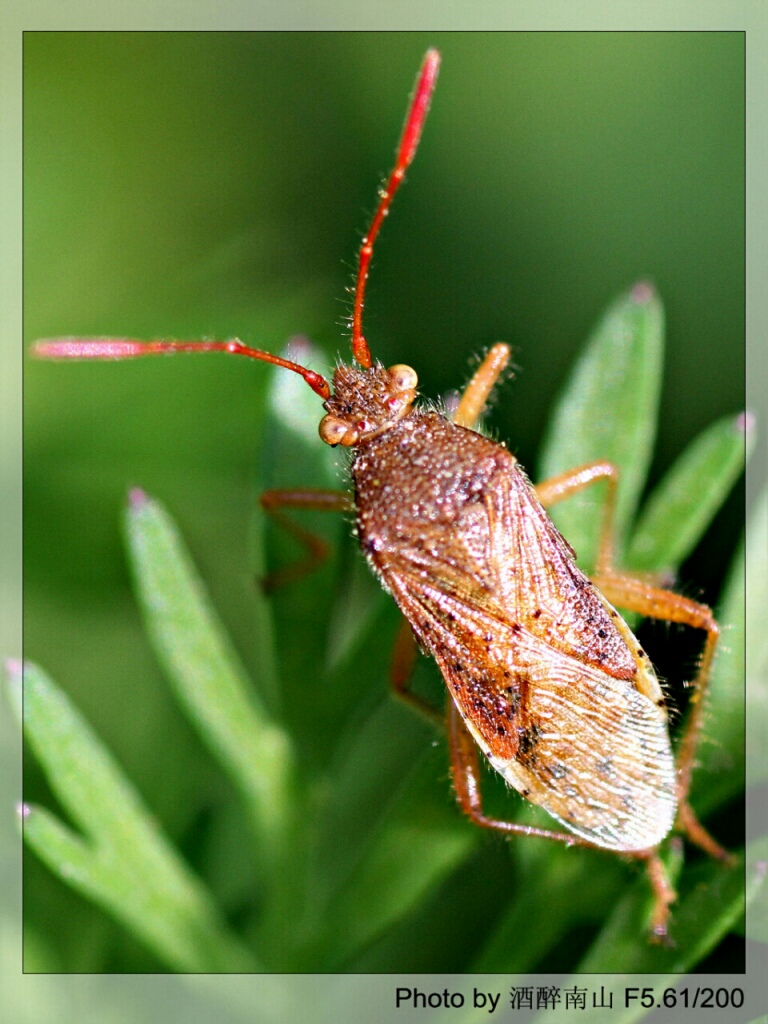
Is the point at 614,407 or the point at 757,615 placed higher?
the point at 614,407

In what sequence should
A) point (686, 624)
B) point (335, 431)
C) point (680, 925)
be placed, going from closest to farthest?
point (680, 925) < point (686, 624) < point (335, 431)

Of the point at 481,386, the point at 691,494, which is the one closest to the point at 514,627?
the point at 691,494

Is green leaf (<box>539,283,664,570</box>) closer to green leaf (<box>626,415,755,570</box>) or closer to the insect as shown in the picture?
the insect

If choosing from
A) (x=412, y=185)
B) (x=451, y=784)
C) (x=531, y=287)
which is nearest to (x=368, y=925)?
(x=451, y=784)

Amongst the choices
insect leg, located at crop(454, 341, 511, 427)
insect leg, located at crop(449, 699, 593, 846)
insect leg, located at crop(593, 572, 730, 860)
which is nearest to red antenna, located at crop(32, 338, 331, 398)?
insect leg, located at crop(454, 341, 511, 427)

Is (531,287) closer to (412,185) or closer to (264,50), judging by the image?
(412,185)

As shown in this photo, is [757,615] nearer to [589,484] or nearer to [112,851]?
[589,484]
